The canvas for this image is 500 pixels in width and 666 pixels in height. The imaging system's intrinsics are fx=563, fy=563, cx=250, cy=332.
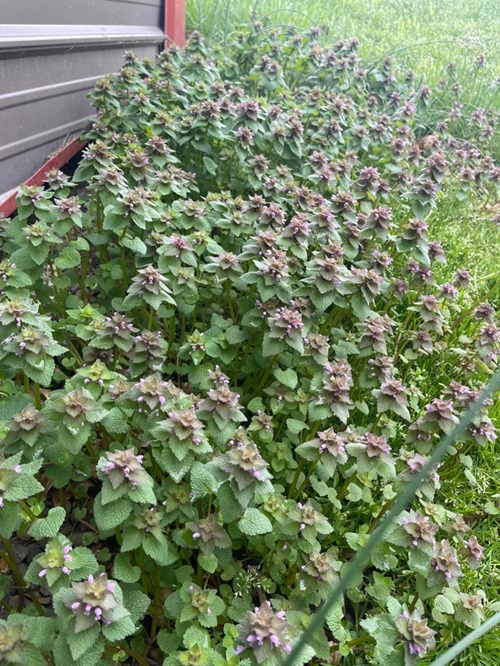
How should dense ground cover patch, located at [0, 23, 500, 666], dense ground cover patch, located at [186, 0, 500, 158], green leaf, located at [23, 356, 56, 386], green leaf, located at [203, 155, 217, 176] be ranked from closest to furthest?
dense ground cover patch, located at [0, 23, 500, 666], green leaf, located at [23, 356, 56, 386], green leaf, located at [203, 155, 217, 176], dense ground cover patch, located at [186, 0, 500, 158]

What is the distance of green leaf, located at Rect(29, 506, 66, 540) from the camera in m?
1.48

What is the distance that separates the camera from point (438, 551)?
1.72 metres

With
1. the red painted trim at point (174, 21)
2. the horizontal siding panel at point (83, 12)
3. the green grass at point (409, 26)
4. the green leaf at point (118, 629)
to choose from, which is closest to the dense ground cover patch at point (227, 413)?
the green leaf at point (118, 629)

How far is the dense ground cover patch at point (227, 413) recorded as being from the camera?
1563mm

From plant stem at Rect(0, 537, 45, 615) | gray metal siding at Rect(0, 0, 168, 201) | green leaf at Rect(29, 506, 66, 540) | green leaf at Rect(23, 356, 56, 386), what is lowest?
plant stem at Rect(0, 537, 45, 615)

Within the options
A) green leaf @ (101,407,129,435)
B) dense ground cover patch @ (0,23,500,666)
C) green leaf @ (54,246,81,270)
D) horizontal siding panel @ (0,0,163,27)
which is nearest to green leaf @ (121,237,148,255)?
dense ground cover patch @ (0,23,500,666)

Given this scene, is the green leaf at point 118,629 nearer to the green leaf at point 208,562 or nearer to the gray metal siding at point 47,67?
the green leaf at point 208,562

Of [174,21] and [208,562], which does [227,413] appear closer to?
[208,562]

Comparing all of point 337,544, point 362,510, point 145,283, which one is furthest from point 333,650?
point 145,283

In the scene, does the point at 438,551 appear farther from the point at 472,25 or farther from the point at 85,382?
the point at 472,25

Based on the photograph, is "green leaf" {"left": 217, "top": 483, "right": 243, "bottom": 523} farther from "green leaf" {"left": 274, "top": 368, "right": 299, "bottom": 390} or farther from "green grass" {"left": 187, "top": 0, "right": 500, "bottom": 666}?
"green grass" {"left": 187, "top": 0, "right": 500, "bottom": 666}

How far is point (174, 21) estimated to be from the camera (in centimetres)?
631

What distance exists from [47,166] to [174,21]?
3.30 meters

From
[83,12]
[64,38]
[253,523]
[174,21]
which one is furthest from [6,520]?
[174,21]
